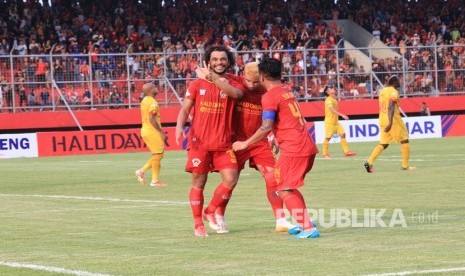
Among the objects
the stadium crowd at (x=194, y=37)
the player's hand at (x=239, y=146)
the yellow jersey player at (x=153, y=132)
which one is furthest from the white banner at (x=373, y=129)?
the player's hand at (x=239, y=146)

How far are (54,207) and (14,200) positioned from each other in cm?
199

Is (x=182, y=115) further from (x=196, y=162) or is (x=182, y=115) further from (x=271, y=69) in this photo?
(x=271, y=69)

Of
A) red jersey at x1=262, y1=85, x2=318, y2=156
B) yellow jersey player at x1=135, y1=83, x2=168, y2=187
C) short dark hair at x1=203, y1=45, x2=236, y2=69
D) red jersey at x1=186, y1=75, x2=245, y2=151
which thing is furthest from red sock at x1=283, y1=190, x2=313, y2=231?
yellow jersey player at x1=135, y1=83, x2=168, y2=187

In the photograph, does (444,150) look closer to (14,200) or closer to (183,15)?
(14,200)

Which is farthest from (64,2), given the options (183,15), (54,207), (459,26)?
(54,207)

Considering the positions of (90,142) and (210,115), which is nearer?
(210,115)

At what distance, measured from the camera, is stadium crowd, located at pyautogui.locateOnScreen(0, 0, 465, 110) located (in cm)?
3978

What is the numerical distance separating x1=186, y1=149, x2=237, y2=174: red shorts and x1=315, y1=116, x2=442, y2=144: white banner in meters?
28.6

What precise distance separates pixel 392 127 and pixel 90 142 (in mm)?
16834

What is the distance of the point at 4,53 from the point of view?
40.7 meters

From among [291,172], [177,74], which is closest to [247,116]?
[291,172]

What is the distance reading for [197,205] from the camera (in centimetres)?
1235

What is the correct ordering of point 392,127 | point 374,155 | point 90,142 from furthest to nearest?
1. point 90,142
2. point 392,127
3. point 374,155

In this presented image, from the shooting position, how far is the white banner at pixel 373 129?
41469 mm
